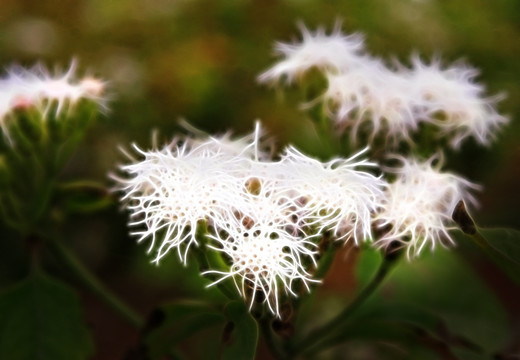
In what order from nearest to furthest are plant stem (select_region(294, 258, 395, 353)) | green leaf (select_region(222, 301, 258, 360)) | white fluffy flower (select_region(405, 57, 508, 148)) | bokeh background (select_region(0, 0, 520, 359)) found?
green leaf (select_region(222, 301, 258, 360)) → plant stem (select_region(294, 258, 395, 353)) → white fluffy flower (select_region(405, 57, 508, 148)) → bokeh background (select_region(0, 0, 520, 359))

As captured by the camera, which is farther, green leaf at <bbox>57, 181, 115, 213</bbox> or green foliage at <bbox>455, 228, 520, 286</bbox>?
green leaf at <bbox>57, 181, 115, 213</bbox>

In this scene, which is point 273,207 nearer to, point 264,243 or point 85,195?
point 264,243

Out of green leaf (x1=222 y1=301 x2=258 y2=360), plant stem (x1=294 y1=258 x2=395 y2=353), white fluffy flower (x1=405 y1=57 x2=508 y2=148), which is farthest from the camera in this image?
white fluffy flower (x1=405 y1=57 x2=508 y2=148)

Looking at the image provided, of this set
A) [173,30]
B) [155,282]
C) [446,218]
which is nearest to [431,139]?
[446,218]

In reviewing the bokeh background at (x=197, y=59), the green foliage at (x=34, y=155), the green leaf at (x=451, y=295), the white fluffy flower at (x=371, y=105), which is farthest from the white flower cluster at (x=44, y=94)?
the bokeh background at (x=197, y=59)

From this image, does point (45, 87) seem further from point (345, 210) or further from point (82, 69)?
point (82, 69)

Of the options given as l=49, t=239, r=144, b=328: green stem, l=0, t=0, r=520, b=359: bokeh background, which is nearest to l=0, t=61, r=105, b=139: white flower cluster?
l=49, t=239, r=144, b=328: green stem

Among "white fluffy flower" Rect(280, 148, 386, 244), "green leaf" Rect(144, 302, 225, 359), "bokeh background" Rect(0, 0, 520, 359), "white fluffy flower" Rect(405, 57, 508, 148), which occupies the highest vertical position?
"bokeh background" Rect(0, 0, 520, 359)

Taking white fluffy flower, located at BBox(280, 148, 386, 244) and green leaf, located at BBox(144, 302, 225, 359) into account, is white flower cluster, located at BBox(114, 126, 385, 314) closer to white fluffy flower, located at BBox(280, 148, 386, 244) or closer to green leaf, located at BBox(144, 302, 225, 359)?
white fluffy flower, located at BBox(280, 148, 386, 244)
